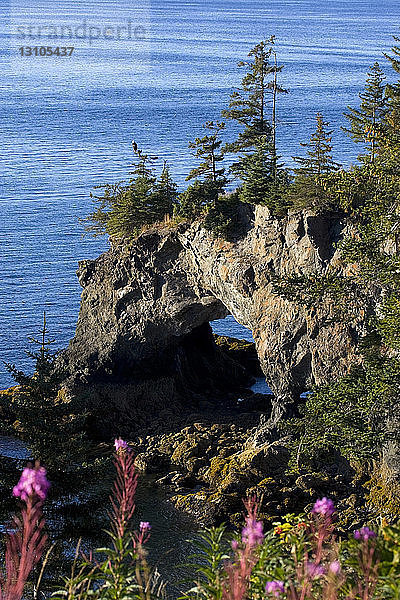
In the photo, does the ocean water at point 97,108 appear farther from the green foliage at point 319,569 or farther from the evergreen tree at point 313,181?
the green foliage at point 319,569

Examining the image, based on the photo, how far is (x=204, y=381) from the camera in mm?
Result: 41781

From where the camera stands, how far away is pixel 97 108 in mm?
101375

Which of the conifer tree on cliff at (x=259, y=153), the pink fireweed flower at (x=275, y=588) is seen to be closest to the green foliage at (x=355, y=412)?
the conifer tree on cliff at (x=259, y=153)

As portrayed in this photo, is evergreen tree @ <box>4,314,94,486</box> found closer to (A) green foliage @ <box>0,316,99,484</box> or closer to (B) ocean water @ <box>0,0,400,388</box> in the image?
(A) green foliage @ <box>0,316,99,484</box>

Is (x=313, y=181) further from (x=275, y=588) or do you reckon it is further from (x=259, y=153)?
(x=275, y=588)

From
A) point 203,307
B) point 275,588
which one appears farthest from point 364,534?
point 203,307

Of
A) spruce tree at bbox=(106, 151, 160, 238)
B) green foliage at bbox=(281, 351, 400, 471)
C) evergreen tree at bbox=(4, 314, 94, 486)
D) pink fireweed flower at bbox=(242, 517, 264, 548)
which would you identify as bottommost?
green foliage at bbox=(281, 351, 400, 471)

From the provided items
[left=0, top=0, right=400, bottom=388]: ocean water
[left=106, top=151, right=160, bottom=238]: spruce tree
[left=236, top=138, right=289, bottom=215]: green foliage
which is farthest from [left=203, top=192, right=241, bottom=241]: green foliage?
[left=0, top=0, right=400, bottom=388]: ocean water

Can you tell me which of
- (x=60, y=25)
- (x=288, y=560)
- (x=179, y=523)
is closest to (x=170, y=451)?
(x=179, y=523)

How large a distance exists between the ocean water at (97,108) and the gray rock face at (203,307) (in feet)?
22.2

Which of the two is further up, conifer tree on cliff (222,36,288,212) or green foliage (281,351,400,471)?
conifer tree on cliff (222,36,288,212)

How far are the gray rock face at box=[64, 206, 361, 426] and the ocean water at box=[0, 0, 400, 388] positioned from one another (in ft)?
22.2

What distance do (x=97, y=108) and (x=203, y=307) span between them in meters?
68.5

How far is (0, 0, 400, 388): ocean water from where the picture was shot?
5525 centimetres
